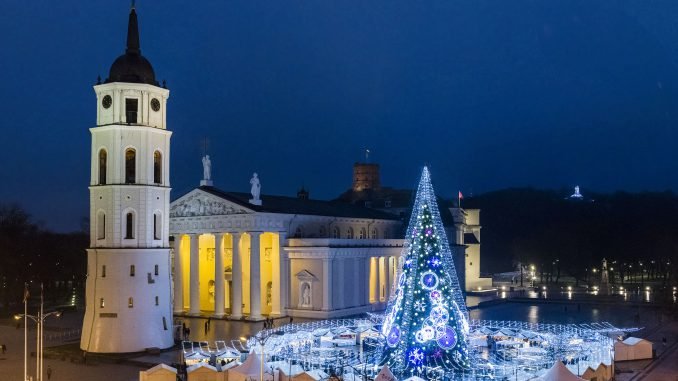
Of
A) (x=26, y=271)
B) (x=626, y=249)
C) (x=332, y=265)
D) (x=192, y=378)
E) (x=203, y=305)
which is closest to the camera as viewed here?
(x=192, y=378)

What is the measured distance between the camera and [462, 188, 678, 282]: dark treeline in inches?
4102

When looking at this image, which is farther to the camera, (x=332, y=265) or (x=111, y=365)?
(x=332, y=265)

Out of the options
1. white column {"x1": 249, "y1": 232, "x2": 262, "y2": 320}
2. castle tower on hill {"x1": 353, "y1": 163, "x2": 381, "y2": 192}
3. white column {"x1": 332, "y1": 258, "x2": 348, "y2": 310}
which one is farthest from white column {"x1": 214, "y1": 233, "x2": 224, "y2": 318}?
castle tower on hill {"x1": 353, "y1": 163, "x2": 381, "y2": 192}

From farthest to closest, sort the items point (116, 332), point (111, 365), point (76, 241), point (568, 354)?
point (76, 241) → point (116, 332) → point (111, 365) → point (568, 354)

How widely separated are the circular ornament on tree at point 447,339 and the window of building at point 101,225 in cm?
2337

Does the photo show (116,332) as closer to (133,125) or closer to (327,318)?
(133,125)

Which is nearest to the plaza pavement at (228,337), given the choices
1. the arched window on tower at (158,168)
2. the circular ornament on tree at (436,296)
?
the arched window on tower at (158,168)

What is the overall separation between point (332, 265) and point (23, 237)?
126 feet

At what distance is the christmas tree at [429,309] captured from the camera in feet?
98.8

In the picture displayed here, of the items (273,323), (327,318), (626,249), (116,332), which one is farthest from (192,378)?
(626,249)

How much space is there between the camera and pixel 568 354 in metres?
34.6

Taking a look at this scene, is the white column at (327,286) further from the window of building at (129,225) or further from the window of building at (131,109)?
the window of building at (131,109)

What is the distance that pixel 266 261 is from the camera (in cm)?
6638

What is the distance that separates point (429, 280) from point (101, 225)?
75.7ft
